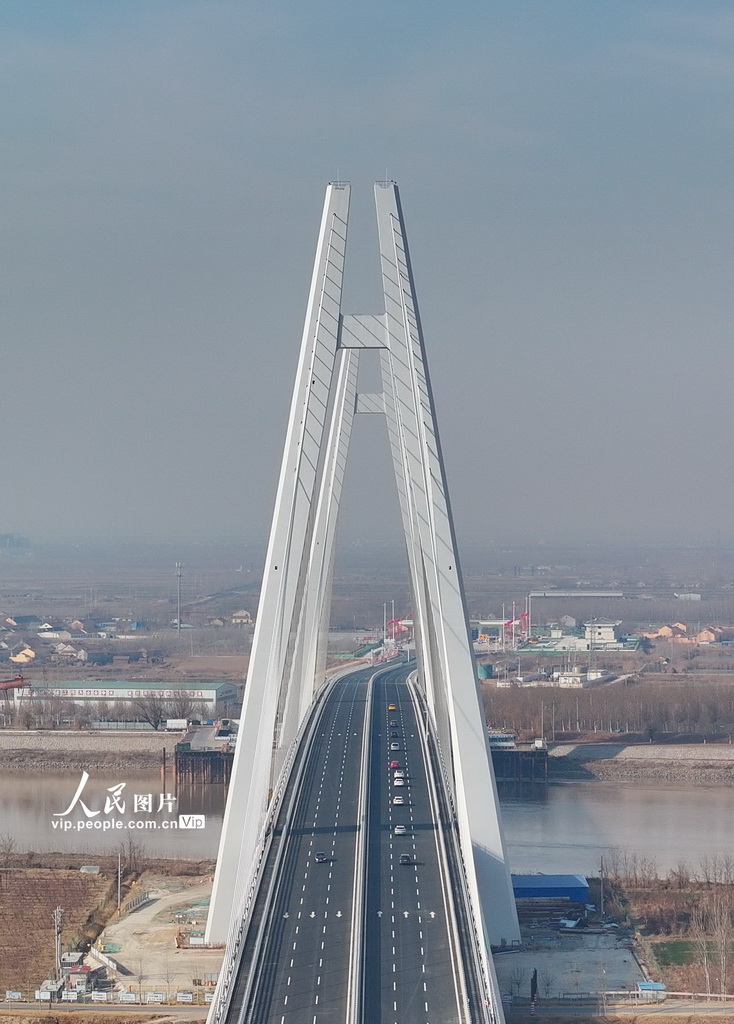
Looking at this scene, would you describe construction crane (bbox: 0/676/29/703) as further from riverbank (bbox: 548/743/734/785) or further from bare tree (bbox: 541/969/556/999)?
bare tree (bbox: 541/969/556/999)

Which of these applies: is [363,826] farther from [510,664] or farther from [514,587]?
[514,587]

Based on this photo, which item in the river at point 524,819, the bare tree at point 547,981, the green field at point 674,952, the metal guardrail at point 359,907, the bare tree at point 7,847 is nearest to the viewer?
the metal guardrail at point 359,907

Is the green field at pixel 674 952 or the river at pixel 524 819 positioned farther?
the river at pixel 524 819

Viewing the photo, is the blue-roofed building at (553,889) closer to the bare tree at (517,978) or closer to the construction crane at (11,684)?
the bare tree at (517,978)

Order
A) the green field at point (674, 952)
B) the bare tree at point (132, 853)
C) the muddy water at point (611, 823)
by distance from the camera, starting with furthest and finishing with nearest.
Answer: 1. the muddy water at point (611, 823)
2. the bare tree at point (132, 853)
3. the green field at point (674, 952)

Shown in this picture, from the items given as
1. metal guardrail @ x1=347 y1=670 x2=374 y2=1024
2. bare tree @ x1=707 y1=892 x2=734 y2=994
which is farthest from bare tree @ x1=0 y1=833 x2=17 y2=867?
bare tree @ x1=707 y1=892 x2=734 y2=994

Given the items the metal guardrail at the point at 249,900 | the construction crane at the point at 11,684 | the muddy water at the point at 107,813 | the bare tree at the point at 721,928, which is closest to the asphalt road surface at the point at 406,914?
the metal guardrail at the point at 249,900
